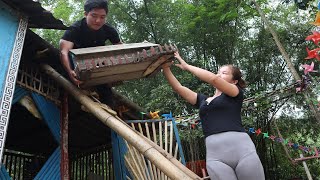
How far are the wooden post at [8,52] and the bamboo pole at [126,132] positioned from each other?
22.7 inches

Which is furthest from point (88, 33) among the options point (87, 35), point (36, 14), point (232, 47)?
point (232, 47)

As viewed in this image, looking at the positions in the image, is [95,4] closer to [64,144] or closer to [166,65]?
[166,65]

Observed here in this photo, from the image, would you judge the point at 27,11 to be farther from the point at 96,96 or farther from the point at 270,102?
the point at 270,102

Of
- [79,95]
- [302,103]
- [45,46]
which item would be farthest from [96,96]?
[302,103]

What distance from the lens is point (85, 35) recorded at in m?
3.46

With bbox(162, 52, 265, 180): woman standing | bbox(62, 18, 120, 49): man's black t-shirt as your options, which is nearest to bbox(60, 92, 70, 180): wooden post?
bbox(62, 18, 120, 49): man's black t-shirt

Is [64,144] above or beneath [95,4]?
beneath

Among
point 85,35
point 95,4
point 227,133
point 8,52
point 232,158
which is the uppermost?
point 95,4

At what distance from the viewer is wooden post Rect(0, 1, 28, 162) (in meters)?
2.78

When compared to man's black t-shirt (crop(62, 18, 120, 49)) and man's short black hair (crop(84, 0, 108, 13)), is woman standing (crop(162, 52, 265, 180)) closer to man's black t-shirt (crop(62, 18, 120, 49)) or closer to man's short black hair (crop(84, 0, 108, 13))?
man's short black hair (crop(84, 0, 108, 13))

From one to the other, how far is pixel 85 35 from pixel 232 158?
2.19 meters

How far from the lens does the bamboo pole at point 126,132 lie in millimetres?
2135

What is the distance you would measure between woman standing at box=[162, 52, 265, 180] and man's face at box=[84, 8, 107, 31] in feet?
4.09

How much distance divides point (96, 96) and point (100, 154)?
345 cm
